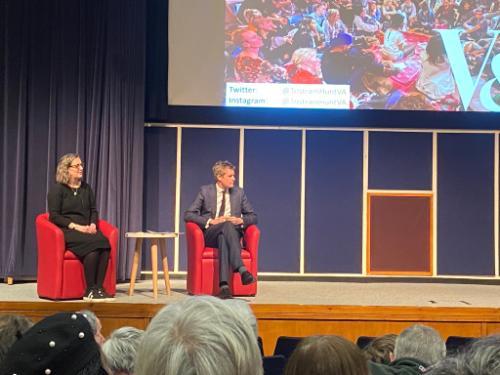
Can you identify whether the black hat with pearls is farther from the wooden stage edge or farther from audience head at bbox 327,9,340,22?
audience head at bbox 327,9,340,22

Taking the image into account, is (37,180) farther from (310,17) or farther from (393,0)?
(393,0)

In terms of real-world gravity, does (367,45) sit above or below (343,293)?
above

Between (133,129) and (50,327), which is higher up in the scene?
(133,129)

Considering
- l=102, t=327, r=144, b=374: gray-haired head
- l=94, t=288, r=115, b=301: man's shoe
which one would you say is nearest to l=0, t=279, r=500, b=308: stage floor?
l=94, t=288, r=115, b=301: man's shoe

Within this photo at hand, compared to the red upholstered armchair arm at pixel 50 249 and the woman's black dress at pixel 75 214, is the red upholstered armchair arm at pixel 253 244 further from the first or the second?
the red upholstered armchair arm at pixel 50 249

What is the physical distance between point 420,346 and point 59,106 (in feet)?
14.8

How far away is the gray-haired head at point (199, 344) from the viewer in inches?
31.7

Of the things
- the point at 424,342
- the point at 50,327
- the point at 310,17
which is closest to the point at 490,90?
the point at 310,17

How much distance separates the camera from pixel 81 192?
512cm

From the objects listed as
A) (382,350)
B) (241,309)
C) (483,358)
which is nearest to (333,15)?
(382,350)

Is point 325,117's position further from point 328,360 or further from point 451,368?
point 451,368

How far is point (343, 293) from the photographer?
18.2 feet

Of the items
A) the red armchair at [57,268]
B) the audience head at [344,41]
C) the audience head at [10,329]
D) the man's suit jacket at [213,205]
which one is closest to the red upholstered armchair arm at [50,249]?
the red armchair at [57,268]

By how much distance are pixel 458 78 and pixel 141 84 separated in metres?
2.59
